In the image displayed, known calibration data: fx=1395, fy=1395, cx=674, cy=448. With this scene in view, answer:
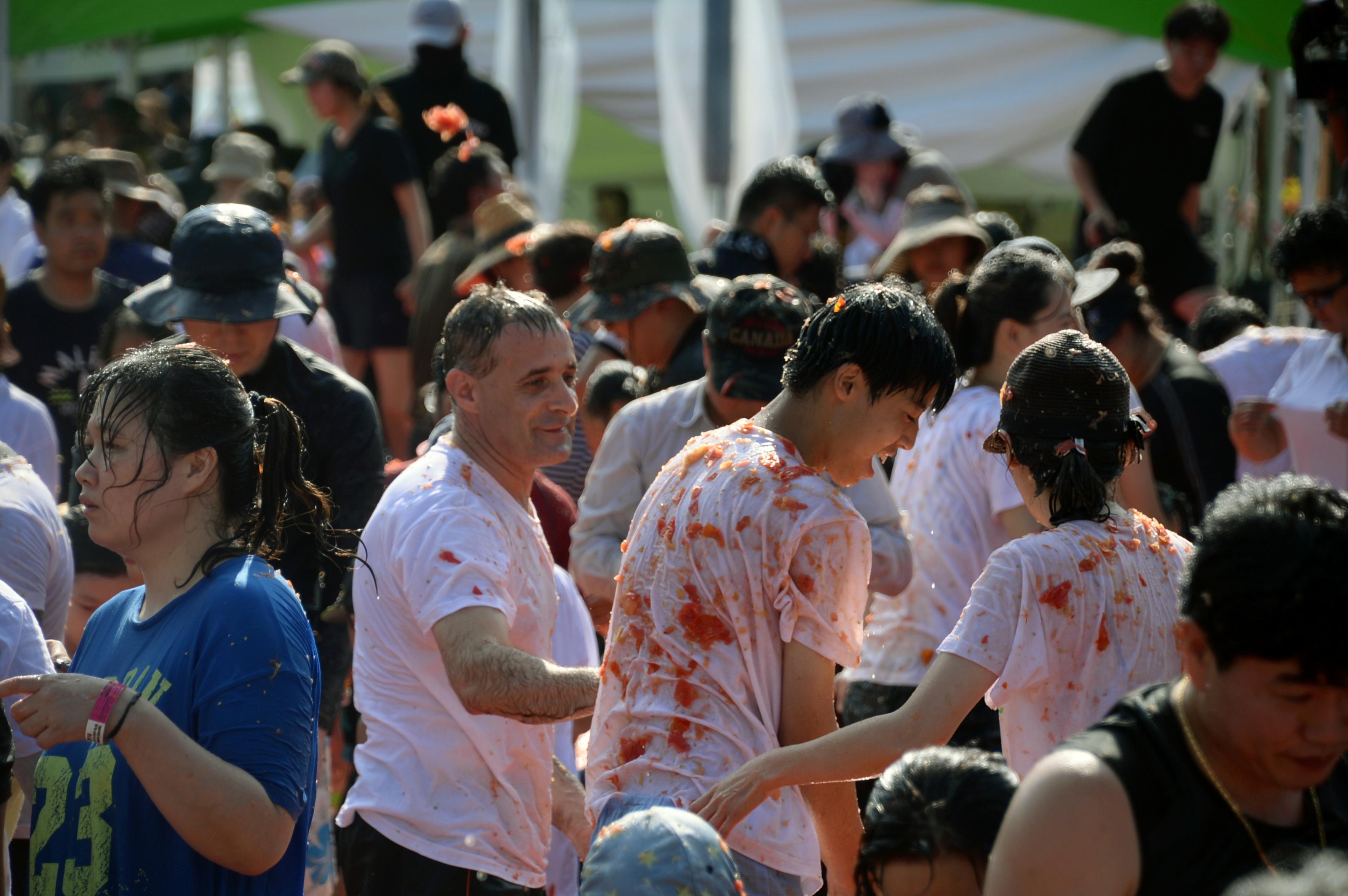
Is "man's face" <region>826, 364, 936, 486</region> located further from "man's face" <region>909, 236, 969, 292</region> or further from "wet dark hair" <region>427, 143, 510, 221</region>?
"wet dark hair" <region>427, 143, 510, 221</region>

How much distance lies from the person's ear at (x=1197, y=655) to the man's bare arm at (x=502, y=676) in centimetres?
128

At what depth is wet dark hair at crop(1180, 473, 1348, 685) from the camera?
1.60m

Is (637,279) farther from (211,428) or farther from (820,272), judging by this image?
(211,428)

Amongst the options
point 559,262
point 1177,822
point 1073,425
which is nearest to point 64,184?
point 559,262

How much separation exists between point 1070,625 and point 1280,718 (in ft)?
2.40

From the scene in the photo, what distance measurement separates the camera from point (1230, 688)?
1667 mm

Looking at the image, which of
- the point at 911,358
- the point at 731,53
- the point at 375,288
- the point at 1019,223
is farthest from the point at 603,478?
the point at 1019,223

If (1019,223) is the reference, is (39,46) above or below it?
above

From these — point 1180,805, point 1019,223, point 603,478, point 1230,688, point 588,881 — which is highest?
point 1230,688

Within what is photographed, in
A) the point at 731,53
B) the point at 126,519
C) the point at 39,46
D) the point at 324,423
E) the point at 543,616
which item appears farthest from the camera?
the point at 39,46

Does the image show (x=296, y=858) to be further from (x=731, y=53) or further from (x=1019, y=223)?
(x=1019, y=223)

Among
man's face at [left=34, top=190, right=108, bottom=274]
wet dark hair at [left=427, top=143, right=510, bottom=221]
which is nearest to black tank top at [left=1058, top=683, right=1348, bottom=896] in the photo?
man's face at [left=34, top=190, right=108, bottom=274]

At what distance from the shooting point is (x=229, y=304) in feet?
12.6

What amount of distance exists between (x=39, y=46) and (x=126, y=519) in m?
10.4
